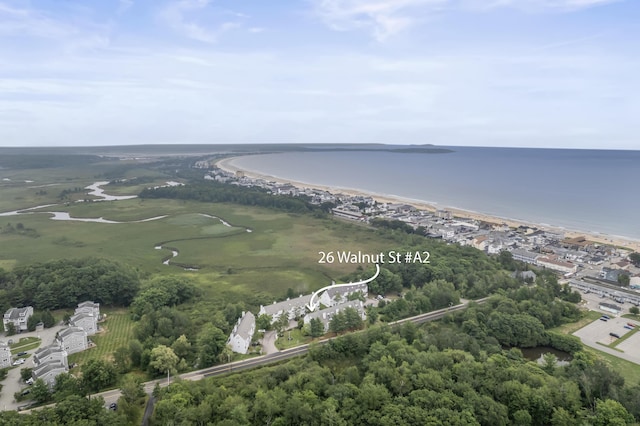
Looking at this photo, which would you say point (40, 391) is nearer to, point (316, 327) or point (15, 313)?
point (15, 313)

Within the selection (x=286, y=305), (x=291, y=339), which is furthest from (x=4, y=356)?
(x=286, y=305)

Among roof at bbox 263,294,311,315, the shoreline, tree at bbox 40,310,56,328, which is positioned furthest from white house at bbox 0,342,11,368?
the shoreline

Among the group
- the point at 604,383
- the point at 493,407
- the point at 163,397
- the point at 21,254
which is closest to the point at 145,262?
the point at 21,254

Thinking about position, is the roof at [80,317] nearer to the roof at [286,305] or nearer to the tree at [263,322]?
the tree at [263,322]

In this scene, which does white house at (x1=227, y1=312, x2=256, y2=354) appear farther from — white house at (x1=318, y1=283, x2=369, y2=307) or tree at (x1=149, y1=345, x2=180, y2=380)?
white house at (x1=318, y1=283, x2=369, y2=307)

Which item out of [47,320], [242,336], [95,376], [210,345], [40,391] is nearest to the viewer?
[40,391]
